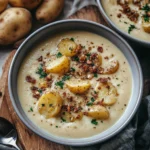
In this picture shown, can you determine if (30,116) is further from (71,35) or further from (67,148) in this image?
(71,35)

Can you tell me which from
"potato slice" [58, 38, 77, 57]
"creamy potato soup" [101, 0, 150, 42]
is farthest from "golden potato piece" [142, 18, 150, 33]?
"potato slice" [58, 38, 77, 57]

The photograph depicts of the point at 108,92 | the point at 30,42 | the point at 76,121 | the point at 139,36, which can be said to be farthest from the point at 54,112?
the point at 139,36

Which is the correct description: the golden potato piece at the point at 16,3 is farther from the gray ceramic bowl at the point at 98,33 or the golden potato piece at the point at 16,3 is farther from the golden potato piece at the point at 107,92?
the golden potato piece at the point at 107,92

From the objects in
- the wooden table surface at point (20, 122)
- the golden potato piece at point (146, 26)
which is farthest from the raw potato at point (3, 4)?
the golden potato piece at point (146, 26)

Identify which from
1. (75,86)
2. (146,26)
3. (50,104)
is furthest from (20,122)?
(146,26)

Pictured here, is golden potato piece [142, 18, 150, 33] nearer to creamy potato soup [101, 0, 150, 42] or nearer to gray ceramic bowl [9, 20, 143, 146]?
creamy potato soup [101, 0, 150, 42]
